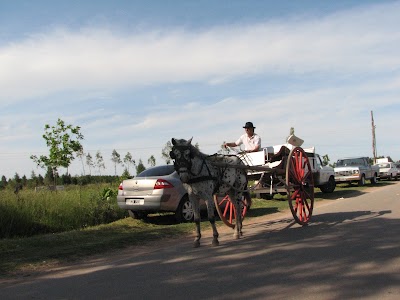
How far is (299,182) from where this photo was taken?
420 inches

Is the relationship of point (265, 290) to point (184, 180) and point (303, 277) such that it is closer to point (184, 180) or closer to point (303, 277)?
point (303, 277)

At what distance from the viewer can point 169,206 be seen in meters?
12.0

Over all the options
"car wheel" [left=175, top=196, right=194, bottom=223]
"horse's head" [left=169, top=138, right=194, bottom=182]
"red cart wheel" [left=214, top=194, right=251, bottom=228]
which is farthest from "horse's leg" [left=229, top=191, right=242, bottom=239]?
"car wheel" [left=175, top=196, right=194, bottom=223]

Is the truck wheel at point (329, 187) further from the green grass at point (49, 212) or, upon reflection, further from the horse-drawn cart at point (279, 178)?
the green grass at point (49, 212)

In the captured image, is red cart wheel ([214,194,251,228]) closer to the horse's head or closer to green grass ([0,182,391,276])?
green grass ([0,182,391,276])

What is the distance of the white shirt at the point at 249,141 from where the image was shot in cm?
1072

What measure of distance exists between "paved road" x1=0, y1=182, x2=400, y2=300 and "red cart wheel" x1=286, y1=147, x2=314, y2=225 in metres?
1.34

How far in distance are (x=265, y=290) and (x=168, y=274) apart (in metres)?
1.64

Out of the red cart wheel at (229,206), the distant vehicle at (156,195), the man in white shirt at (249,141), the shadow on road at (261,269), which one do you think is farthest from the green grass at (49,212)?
the man in white shirt at (249,141)

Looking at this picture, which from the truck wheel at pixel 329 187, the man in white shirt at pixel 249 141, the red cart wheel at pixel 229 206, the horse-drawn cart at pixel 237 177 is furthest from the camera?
the truck wheel at pixel 329 187

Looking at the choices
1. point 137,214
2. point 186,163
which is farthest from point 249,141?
point 137,214

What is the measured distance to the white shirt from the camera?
1072 cm

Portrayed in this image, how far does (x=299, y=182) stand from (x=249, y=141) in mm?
1594

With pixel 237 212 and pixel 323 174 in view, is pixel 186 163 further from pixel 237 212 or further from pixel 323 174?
pixel 323 174
